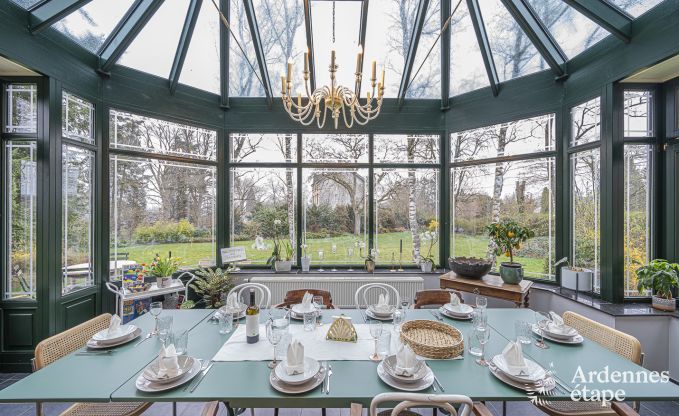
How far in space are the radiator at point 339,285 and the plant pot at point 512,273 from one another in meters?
1.05

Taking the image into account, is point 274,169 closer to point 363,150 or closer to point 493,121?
point 363,150

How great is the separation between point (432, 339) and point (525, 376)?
0.55 meters

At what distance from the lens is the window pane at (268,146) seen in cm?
422

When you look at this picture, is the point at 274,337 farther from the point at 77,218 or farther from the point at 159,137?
the point at 159,137

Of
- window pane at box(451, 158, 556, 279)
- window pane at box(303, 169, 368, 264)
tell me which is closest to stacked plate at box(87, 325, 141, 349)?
window pane at box(303, 169, 368, 264)

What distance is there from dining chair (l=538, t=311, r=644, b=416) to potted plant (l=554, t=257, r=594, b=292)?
3.95ft

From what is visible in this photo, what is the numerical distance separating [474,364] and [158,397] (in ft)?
5.67

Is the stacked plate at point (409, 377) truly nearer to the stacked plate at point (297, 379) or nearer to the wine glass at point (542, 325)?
the stacked plate at point (297, 379)

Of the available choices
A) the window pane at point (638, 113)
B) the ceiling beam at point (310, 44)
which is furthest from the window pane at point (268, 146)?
the window pane at point (638, 113)

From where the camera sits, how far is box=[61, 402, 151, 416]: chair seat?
160 cm

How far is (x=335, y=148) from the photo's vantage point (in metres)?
4.24

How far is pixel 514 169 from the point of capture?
3.71 metres

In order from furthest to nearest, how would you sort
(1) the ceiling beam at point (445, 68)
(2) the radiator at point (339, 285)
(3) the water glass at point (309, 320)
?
(1) the ceiling beam at point (445, 68) < (2) the radiator at point (339, 285) < (3) the water glass at point (309, 320)

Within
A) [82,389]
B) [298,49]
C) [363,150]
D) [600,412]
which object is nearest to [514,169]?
[363,150]
